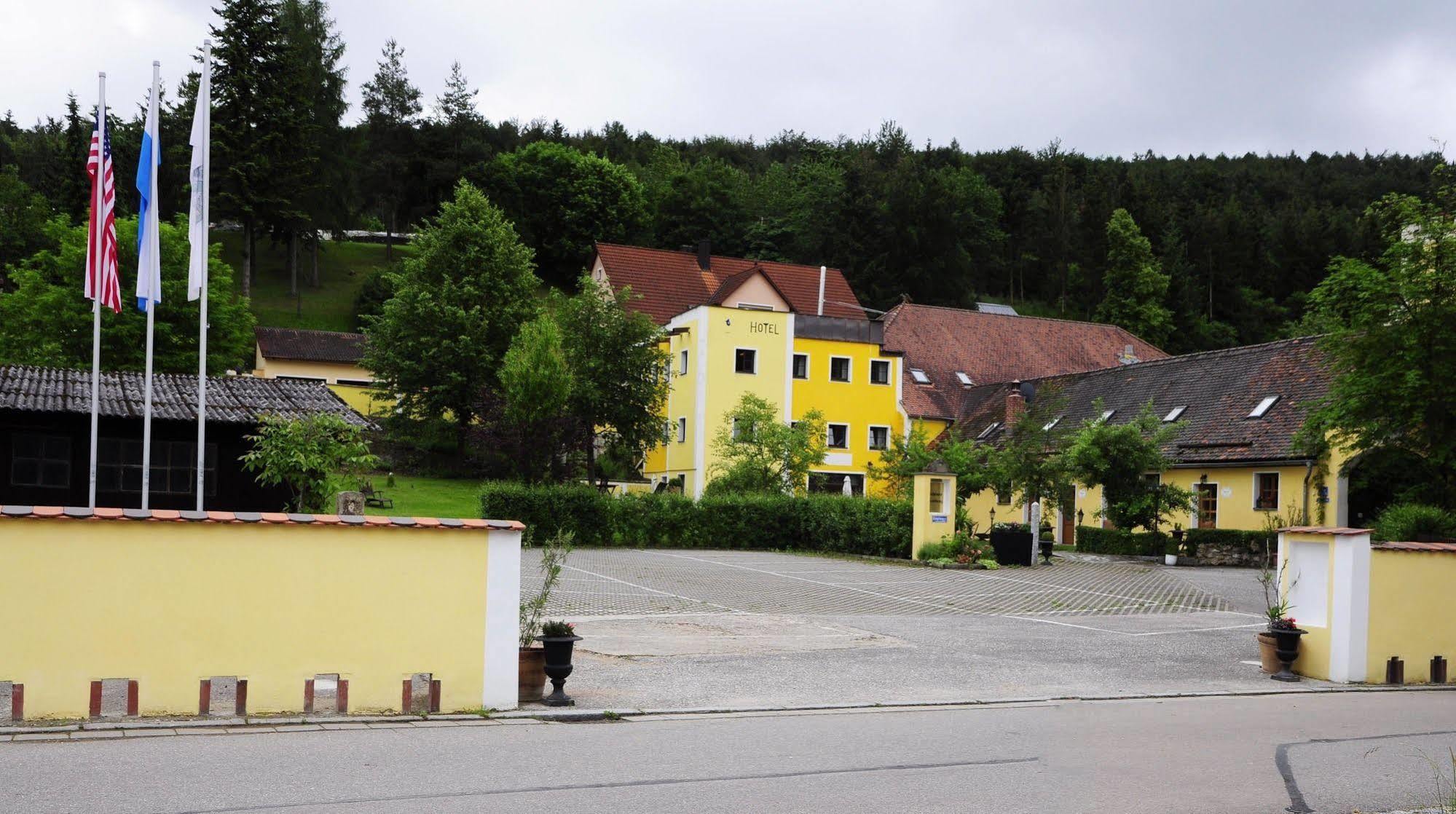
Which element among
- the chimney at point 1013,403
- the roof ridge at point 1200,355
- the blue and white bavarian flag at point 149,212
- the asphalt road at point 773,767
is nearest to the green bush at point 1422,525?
the roof ridge at point 1200,355

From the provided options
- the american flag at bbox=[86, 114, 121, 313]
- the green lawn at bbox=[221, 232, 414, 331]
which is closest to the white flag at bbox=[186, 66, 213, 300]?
the american flag at bbox=[86, 114, 121, 313]

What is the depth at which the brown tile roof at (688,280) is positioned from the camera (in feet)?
194

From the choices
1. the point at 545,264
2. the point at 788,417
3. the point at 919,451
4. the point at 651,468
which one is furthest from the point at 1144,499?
the point at 545,264

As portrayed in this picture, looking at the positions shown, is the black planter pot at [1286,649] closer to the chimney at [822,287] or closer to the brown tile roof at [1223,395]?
the brown tile roof at [1223,395]

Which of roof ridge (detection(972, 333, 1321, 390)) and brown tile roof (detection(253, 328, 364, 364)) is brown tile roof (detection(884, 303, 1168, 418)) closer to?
roof ridge (detection(972, 333, 1321, 390))

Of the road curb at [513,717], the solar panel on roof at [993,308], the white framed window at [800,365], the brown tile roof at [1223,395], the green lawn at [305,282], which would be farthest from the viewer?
the solar panel on roof at [993,308]

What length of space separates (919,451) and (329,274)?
60.2m

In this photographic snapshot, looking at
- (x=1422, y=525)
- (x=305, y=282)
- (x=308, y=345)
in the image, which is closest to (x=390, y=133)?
(x=305, y=282)

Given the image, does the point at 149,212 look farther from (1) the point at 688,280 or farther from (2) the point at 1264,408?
(1) the point at 688,280

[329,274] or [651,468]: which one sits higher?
[329,274]

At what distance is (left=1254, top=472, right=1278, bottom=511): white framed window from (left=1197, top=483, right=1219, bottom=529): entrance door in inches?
59.1

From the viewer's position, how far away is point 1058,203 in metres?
100

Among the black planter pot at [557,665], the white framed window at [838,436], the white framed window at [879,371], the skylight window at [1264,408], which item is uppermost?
the white framed window at [879,371]

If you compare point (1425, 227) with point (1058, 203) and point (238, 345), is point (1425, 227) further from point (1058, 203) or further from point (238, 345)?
point (1058, 203)
